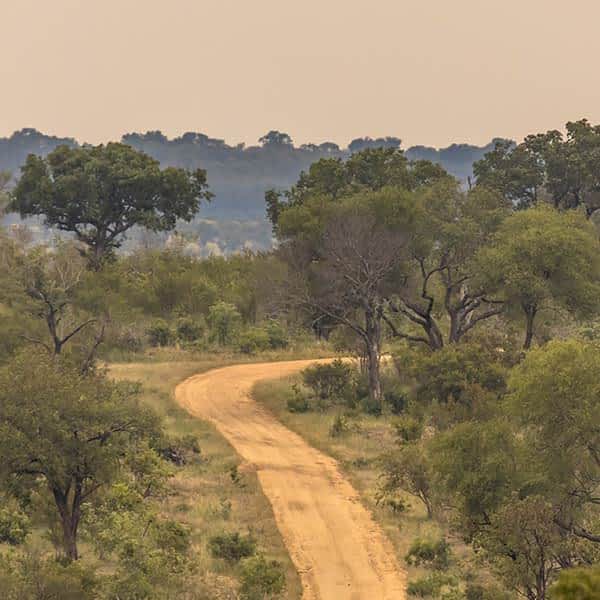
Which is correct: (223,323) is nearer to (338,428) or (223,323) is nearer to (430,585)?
(338,428)

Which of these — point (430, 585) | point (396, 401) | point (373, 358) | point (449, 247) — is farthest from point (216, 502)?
point (449, 247)

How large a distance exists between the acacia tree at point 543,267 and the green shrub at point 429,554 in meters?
17.9

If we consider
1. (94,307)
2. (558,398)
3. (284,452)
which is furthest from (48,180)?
(558,398)

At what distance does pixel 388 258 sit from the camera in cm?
3969

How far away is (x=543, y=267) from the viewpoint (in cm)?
3794

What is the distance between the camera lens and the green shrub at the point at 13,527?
21.1 metres

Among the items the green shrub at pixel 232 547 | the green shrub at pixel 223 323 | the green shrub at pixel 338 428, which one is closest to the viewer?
the green shrub at pixel 232 547

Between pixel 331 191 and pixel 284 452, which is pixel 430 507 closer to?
pixel 284 452

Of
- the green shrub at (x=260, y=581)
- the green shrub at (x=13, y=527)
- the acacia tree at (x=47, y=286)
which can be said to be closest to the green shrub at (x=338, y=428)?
the acacia tree at (x=47, y=286)

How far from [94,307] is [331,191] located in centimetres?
2100

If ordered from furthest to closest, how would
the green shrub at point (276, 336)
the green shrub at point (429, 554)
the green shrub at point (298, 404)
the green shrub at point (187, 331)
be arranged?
the green shrub at point (276, 336), the green shrub at point (187, 331), the green shrub at point (298, 404), the green shrub at point (429, 554)

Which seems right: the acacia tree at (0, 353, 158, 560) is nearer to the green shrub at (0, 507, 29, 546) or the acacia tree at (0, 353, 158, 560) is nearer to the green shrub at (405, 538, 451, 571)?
the green shrub at (0, 507, 29, 546)

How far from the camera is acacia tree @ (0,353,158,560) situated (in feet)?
59.1

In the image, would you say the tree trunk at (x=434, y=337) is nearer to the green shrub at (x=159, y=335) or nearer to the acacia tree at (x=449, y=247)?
the acacia tree at (x=449, y=247)
